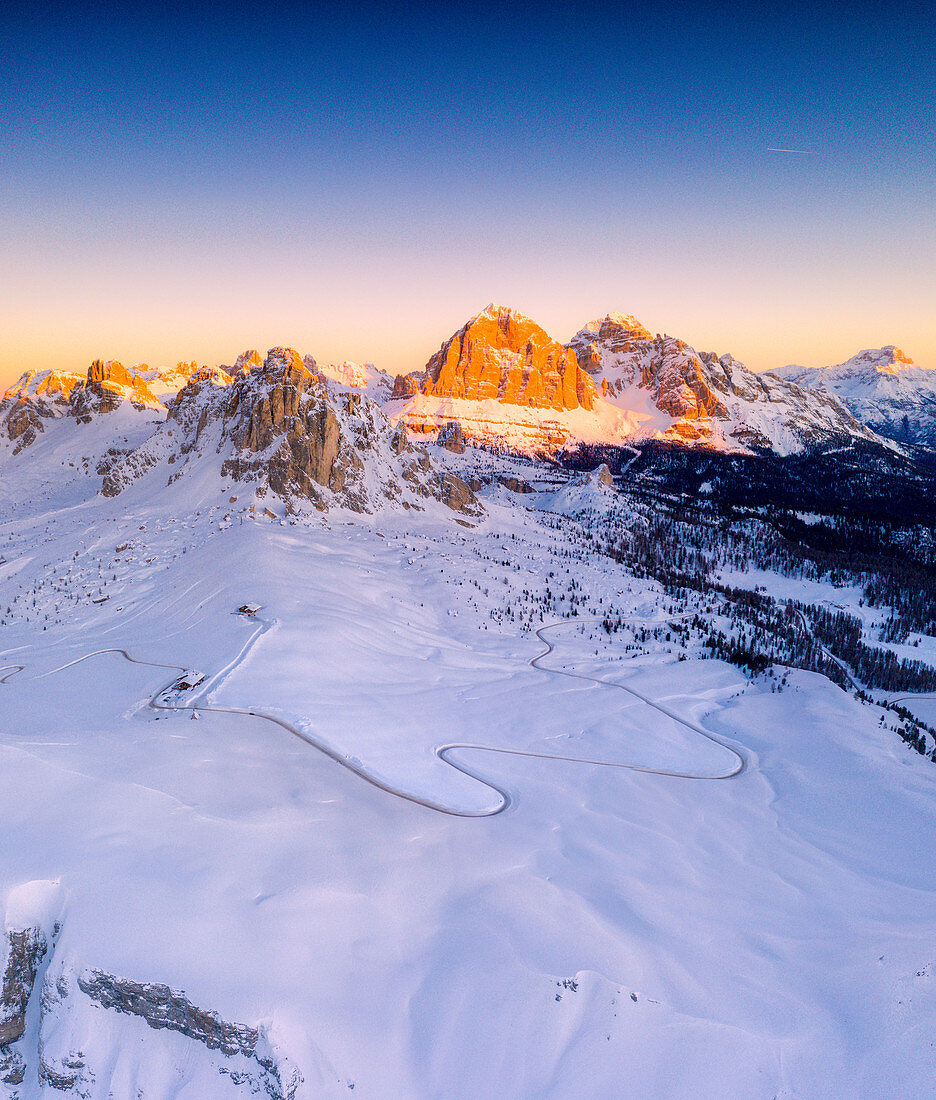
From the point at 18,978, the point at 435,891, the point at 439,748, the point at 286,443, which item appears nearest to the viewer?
the point at 18,978

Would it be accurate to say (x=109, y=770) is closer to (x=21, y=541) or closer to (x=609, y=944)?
(x=609, y=944)

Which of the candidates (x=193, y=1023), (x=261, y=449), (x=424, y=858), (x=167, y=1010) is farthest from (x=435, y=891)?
(x=261, y=449)

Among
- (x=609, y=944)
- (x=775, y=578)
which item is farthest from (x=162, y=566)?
(x=775, y=578)

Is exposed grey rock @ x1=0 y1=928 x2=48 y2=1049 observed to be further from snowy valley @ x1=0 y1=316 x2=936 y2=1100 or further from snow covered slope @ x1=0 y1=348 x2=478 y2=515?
snow covered slope @ x1=0 y1=348 x2=478 y2=515

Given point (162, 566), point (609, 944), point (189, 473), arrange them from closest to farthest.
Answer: point (609, 944), point (162, 566), point (189, 473)

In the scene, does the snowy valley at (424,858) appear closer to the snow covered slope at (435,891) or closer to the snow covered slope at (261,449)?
the snow covered slope at (435,891)

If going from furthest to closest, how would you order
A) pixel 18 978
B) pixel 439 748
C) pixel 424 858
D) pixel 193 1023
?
1. pixel 439 748
2. pixel 424 858
3. pixel 18 978
4. pixel 193 1023

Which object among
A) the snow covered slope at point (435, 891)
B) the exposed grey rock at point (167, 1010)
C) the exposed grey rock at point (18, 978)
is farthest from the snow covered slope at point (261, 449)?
the exposed grey rock at point (167, 1010)

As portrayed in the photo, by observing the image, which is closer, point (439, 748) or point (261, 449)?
point (439, 748)

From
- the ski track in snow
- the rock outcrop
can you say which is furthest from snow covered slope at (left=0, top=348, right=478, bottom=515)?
the ski track in snow

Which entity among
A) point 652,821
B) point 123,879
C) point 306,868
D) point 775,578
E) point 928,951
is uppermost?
point 123,879

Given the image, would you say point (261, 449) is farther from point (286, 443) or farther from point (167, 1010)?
point (167, 1010)
